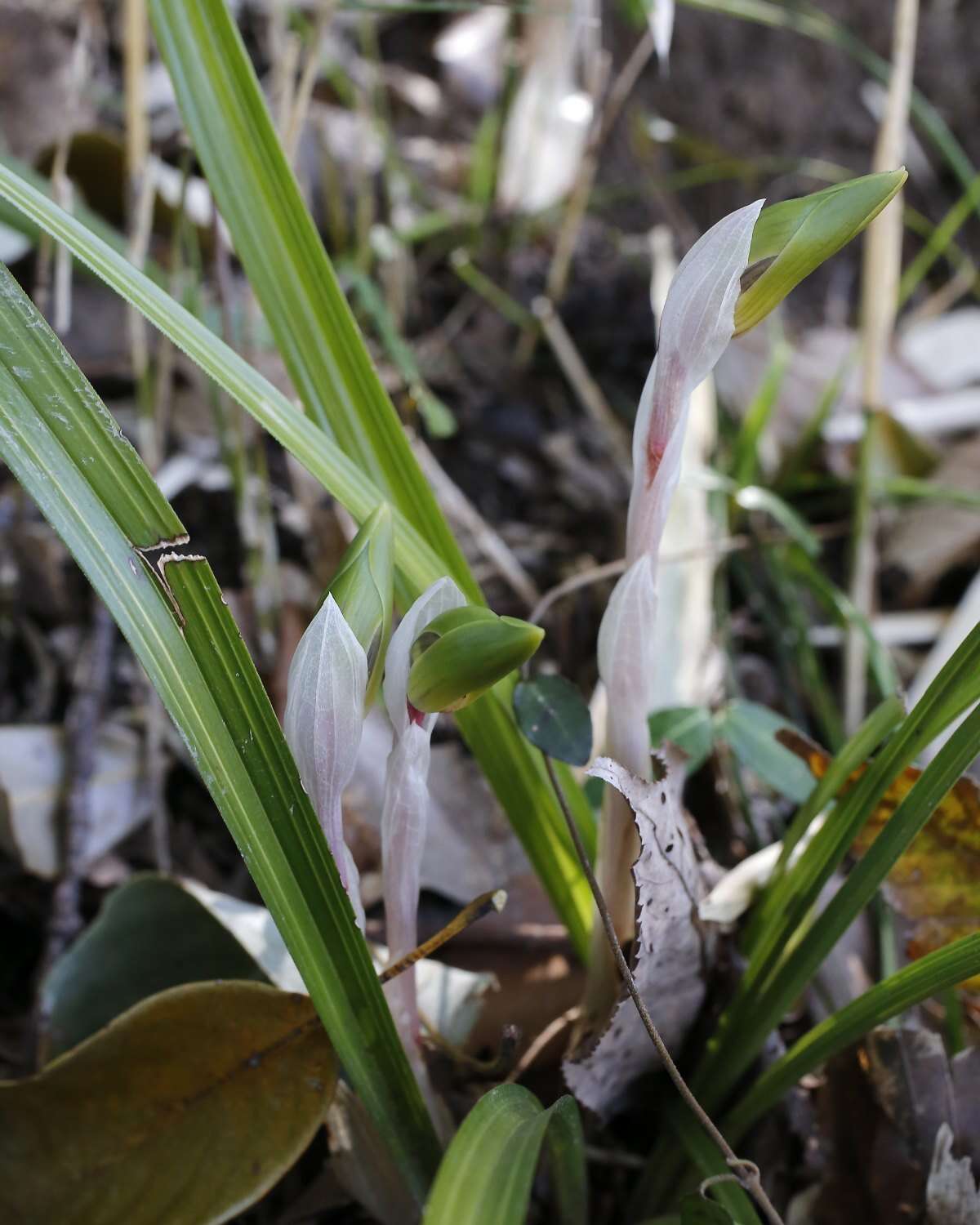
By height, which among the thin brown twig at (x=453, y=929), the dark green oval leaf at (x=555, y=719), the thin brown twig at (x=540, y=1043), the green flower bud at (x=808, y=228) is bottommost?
the thin brown twig at (x=540, y=1043)

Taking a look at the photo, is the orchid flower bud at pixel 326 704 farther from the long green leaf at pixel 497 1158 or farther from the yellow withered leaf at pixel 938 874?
the yellow withered leaf at pixel 938 874

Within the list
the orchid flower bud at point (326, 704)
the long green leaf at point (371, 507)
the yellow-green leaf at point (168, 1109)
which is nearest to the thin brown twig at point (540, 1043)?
the long green leaf at point (371, 507)

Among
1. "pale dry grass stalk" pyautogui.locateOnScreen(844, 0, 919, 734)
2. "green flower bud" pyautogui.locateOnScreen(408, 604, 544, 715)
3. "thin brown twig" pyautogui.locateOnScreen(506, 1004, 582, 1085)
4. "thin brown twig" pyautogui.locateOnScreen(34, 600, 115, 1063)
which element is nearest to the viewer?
"green flower bud" pyautogui.locateOnScreen(408, 604, 544, 715)

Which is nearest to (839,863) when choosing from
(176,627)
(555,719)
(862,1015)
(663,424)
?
(862,1015)

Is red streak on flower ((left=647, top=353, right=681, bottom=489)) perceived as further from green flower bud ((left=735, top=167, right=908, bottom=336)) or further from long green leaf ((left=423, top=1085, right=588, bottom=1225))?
long green leaf ((left=423, top=1085, right=588, bottom=1225))

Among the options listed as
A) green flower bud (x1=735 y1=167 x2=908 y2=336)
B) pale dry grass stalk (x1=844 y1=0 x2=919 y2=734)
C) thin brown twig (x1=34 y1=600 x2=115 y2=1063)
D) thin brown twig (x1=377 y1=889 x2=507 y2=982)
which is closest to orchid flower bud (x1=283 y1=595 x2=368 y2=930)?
thin brown twig (x1=377 y1=889 x2=507 y2=982)

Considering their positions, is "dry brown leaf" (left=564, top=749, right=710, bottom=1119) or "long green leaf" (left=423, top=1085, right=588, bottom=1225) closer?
"long green leaf" (left=423, top=1085, right=588, bottom=1225)
